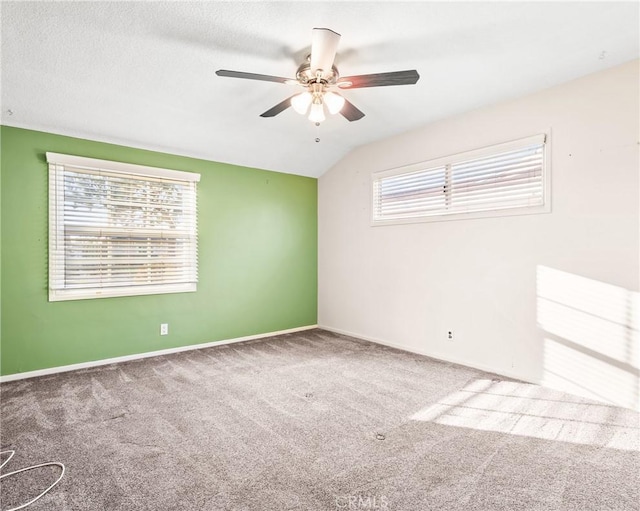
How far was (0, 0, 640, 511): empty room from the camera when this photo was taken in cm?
204

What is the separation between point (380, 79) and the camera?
2246mm

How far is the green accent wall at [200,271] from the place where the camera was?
3.30m

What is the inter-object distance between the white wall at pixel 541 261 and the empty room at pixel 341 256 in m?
0.02

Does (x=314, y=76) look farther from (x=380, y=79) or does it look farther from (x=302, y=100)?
(x=380, y=79)

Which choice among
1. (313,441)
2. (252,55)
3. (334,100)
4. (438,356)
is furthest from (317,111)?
(438,356)

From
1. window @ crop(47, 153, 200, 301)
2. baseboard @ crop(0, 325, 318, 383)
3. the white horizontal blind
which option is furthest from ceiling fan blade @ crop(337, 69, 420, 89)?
baseboard @ crop(0, 325, 318, 383)

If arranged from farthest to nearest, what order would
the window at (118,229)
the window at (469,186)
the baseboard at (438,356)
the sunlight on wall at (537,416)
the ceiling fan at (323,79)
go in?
the window at (118,229) < the baseboard at (438,356) < the window at (469,186) < the sunlight on wall at (537,416) < the ceiling fan at (323,79)

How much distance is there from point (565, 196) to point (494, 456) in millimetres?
2223

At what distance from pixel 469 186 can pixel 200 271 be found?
10.8ft

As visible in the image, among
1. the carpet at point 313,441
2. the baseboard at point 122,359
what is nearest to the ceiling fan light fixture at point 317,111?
the carpet at point 313,441

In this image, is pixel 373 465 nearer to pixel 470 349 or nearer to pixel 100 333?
pixel 470 349

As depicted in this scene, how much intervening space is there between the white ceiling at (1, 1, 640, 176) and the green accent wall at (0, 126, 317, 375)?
1.83 feet

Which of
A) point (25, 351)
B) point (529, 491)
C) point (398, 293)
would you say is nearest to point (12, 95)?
point (25, 351)

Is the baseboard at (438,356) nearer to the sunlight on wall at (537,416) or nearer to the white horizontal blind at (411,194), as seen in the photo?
the sunlight on wall at (537,416)
